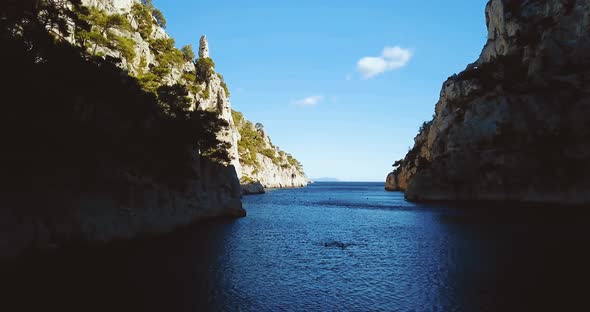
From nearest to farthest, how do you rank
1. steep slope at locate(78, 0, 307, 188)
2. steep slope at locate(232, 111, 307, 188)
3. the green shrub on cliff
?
1. the green shrub on cliff
2. steep slope at locate(78, 0, 307, 188)
3. steep slope at locate(232, 111, 307, 188)

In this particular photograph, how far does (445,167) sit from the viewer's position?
70.7 metres

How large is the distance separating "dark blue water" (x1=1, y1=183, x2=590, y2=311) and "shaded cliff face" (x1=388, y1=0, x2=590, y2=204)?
26.6 metres

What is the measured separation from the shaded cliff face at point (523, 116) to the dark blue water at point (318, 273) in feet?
87.2

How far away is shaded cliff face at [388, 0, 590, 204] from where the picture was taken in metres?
53.1

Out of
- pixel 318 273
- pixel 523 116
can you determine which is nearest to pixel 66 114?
pixel 318 273

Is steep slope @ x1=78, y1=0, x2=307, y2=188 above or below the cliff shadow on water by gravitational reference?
above

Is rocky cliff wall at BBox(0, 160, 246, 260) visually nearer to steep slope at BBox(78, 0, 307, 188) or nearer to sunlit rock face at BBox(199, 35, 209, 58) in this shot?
steep slope at BBox(78, 0, 307, 188)

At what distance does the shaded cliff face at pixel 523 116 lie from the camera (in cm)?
5309

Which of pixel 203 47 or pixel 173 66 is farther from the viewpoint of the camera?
pixel 203 47

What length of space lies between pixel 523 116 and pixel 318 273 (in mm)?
56902

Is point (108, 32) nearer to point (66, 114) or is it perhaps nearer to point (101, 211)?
point (66, 114)

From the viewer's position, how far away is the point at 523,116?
5950cm

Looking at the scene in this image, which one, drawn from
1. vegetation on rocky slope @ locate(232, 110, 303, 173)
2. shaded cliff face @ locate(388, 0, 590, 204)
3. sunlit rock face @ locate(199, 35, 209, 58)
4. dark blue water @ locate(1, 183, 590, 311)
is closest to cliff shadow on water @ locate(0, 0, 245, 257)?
dark blue water @ locate(1, 183, 590, 311)

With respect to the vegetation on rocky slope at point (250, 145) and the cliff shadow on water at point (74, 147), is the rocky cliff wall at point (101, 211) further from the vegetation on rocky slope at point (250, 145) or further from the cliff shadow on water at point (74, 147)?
the vegetation on rocky slope at point (250, 145)
